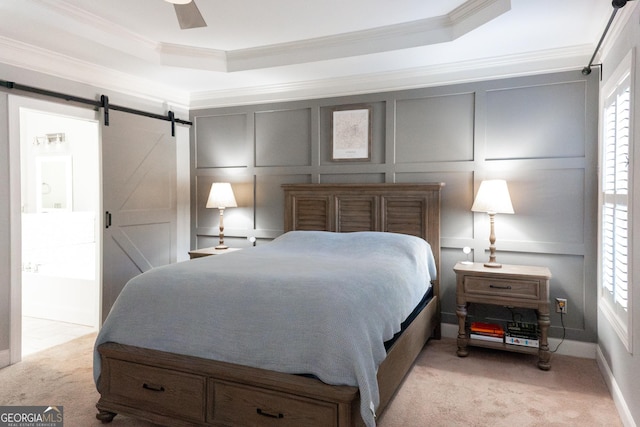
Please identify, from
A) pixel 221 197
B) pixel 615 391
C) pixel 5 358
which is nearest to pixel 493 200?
pixel 615 391

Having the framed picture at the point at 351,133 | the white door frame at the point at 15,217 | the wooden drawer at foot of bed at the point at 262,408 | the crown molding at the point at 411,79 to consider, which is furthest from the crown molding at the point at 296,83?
the wooden drawer at foot of bed at the point at 262,408

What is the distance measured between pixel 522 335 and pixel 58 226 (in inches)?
200

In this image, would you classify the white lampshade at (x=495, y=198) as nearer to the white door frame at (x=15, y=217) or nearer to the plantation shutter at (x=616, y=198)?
the plantation shutter at (x=616, y=198)

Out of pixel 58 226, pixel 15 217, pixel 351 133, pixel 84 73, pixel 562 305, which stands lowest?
pixel 562 305

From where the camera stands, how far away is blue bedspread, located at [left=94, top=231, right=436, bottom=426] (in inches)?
75.7

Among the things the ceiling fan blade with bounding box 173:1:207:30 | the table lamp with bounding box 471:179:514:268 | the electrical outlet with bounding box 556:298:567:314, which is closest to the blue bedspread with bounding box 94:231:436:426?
the table lamp with bounding box 471:179:514:268

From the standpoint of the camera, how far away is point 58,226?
5105 mm

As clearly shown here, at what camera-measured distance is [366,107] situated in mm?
4148

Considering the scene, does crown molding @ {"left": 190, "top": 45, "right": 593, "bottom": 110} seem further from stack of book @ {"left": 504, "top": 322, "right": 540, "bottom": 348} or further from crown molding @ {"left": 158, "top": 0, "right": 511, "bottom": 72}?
stack of book @ {"left": 504, "top": 322, "right": 540, "bottom": 348}

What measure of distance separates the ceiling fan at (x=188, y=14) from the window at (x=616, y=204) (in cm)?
228

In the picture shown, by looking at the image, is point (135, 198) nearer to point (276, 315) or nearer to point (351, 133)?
point (351, 133)

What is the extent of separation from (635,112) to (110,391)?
3.15 meters

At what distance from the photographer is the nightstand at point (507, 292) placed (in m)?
3.14

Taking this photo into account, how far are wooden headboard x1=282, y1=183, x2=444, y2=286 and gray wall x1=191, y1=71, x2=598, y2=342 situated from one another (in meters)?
0.17
